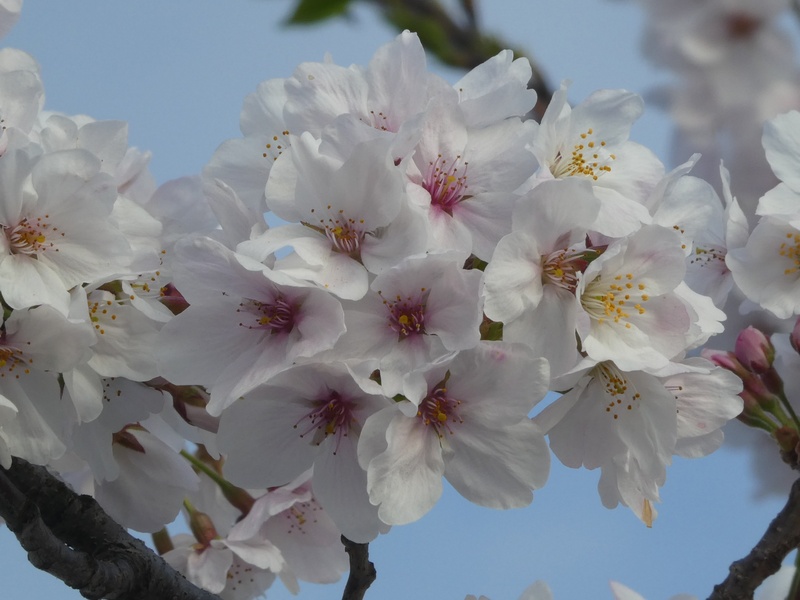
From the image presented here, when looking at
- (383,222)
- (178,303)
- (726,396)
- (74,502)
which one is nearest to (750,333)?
(726,396)

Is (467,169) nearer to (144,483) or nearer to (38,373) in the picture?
(38,373)

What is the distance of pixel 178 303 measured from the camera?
48.1 inches

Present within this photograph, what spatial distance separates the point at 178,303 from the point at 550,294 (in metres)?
0.45

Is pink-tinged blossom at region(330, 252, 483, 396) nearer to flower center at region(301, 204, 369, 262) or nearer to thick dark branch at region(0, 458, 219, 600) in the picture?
flower center at region(301, 204, 369, 262)

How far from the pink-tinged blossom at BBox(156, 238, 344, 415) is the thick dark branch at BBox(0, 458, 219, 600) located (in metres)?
0.32

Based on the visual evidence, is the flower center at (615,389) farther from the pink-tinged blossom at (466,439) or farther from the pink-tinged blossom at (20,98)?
the pink-tinged blossom at (20,98)

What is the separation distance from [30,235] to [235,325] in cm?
25

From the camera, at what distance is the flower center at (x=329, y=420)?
3.42 feet

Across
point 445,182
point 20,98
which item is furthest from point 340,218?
point 20,98

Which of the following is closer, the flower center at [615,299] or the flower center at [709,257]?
the flower center at [615,299]

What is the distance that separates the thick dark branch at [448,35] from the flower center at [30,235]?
20.2 inches

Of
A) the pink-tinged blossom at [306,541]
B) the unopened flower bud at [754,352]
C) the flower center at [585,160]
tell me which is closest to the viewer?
the flower center at [585,160]

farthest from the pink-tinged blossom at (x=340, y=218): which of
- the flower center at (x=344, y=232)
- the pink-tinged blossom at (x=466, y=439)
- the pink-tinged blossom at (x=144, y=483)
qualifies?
the pink-tinged blossom at (x=144, y=483)

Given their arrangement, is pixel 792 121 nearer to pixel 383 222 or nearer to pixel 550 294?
pixel 550 294
